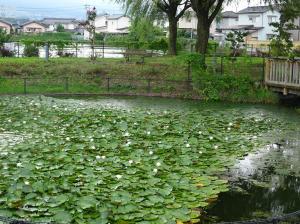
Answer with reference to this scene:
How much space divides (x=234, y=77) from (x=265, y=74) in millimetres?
1661

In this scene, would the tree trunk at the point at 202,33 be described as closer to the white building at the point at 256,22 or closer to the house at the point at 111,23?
the white building at the point at 256,22

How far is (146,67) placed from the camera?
29.1 meters

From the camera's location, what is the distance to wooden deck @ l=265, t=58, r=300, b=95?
2186 cm

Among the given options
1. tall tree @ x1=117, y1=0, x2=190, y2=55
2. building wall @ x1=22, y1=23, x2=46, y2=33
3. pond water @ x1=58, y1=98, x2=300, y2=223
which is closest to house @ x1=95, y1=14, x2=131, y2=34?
building wall @ x1=22, y1=23, x2=46, y2=33

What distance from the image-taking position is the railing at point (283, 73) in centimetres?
2181

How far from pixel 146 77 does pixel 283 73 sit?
825cm

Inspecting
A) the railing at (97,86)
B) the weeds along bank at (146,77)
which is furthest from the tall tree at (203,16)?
the railing at (97,86)

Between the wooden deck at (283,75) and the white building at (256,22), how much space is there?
1672 inches

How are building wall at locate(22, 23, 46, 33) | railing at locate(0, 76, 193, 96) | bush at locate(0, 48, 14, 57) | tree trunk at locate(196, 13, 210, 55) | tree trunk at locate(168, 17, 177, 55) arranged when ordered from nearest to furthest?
railing at locate(0, 76, 193, 96), tree trunk at locate(196, 13, 210, 55), bush at locate(0, 48, 14, 57), tree trunk at locate(168, 17, 177, 55), building wall at locate(22, 23, 46, 33)

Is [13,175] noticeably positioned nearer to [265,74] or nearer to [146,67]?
[265,74]

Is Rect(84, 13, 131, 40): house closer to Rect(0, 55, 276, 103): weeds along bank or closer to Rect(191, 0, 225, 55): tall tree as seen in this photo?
Rect(191, 0, 225, 55): tall tree

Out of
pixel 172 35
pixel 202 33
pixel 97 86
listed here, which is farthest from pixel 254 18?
pixel 97 86

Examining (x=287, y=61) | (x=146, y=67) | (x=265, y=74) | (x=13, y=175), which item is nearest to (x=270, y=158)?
(x=13, y=175)

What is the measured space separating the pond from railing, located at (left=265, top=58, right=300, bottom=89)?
4043mm
